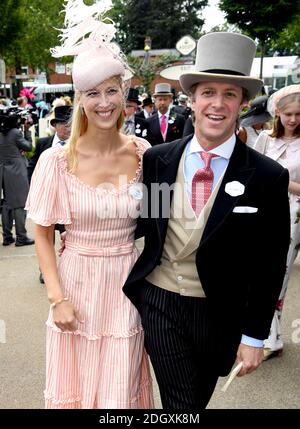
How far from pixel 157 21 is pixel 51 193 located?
59.5 m

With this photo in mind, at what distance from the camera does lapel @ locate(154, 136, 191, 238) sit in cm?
206

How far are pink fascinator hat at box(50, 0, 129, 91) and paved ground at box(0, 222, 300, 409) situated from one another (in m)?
2.07

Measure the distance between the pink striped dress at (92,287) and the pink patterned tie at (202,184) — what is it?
339 millimetres

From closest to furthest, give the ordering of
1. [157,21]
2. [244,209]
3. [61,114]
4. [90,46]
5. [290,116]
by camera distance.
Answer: [244,209]
[90,46]
[290,116]
[61,114]
[157,21]

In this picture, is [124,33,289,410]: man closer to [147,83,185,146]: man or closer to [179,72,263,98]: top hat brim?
[179,72,263,98]: top hat brim

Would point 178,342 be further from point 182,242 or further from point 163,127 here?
point 163,127

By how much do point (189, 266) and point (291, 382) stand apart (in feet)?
6.11

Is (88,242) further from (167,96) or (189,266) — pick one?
(167,96)

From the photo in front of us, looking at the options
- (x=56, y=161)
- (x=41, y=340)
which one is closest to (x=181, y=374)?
(x=56, y=161)

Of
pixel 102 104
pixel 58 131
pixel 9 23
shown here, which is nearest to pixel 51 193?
pixel 102 104

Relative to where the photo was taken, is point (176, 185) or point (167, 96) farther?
point (167, 96)

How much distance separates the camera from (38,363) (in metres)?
3.76

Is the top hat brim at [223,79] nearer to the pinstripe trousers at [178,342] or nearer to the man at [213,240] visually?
the man at [213,240]

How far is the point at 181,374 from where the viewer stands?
6.82 feet
